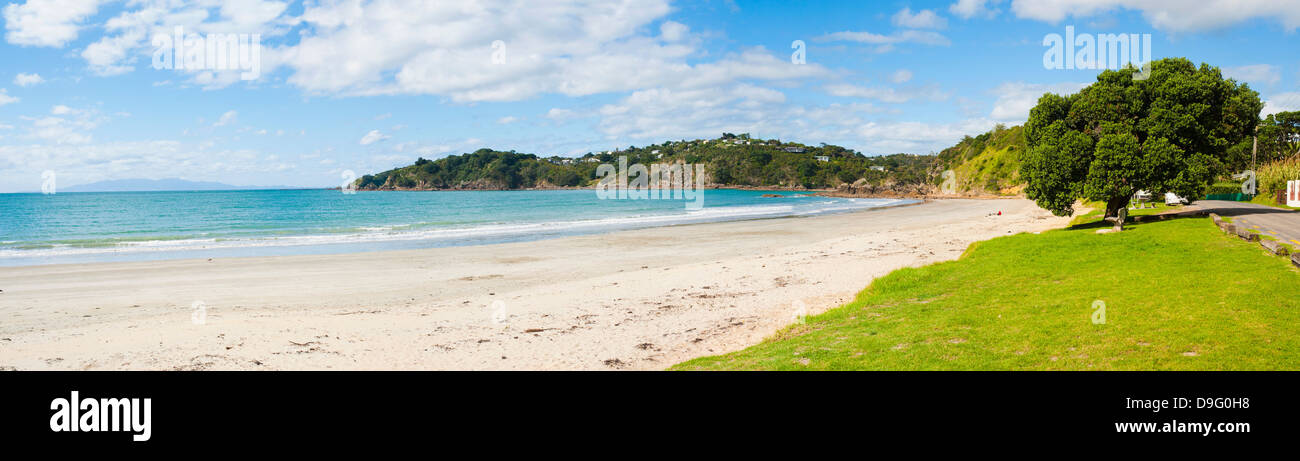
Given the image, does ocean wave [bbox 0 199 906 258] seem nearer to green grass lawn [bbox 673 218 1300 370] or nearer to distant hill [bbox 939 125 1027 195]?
green grass lawn [bbox 673 218 1300 370]

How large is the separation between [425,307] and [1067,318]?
13.3 metres

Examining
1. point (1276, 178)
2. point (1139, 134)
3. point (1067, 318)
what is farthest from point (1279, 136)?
point (1067, 318)

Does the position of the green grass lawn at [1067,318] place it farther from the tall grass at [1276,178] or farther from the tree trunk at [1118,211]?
the tall grass at [1276,178]

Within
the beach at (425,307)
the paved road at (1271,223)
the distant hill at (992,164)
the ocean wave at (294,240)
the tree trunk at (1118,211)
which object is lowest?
the beach at (425,307)

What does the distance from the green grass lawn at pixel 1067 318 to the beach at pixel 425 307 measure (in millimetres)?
1824

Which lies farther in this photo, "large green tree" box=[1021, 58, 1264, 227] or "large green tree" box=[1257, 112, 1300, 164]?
"large green tree" box=[1257, 112, 1300, 164]

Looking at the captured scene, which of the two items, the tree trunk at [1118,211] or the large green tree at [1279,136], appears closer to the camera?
the tree trunk at [1118,211]

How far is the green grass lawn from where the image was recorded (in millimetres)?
6883

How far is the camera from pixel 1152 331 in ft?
25.1

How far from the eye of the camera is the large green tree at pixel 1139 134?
21.4 metres

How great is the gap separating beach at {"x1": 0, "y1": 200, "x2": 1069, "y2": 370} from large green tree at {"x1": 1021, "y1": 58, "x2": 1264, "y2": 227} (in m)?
4.99

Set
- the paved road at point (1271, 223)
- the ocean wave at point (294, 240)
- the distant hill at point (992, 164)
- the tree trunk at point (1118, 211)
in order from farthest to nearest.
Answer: the distant hill at point (992, 164) < the ocean wave at point (294, 240) < the tree trunk at point (1118, 211) < the paved road at point (1271, 223)

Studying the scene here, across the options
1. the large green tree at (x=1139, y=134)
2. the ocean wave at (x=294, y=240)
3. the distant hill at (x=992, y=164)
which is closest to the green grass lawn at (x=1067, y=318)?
the large green tree at (x=1139, y=134)

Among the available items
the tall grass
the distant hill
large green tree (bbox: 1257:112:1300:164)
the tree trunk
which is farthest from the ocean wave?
the distant hill
